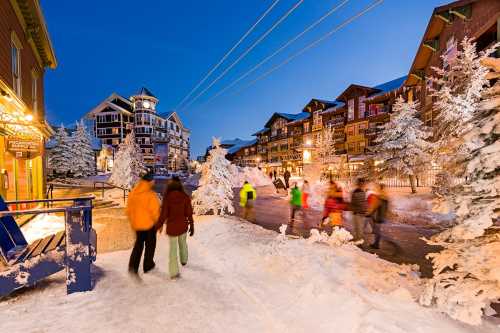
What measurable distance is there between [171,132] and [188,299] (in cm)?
7793

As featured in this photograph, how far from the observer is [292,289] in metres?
4.21

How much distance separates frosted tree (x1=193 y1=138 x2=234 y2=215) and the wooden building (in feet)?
51.5

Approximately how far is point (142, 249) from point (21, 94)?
1035 cm

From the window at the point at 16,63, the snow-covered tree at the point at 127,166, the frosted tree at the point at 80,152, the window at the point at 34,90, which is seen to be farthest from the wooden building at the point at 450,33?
the frosted tree at the point at 80,152

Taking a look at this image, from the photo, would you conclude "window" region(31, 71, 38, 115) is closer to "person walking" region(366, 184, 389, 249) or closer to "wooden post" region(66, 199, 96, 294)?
"wooden post" region(66, 199, 96, 294)

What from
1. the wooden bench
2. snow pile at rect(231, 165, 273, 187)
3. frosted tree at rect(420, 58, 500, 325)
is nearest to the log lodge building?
snow pile at rect(231, 165, 273, 187)

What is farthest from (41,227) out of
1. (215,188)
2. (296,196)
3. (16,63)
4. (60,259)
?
(296,196)

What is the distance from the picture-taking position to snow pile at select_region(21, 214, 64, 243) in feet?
26.7

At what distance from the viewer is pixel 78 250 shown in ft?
13.0

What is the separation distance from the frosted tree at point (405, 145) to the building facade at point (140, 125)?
57393 mm

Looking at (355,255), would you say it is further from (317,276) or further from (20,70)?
(20,70)

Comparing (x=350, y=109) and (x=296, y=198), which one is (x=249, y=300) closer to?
(x=296, y=198)

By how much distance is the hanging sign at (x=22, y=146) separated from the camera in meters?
9.23

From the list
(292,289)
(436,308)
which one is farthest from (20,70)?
(436,308)
